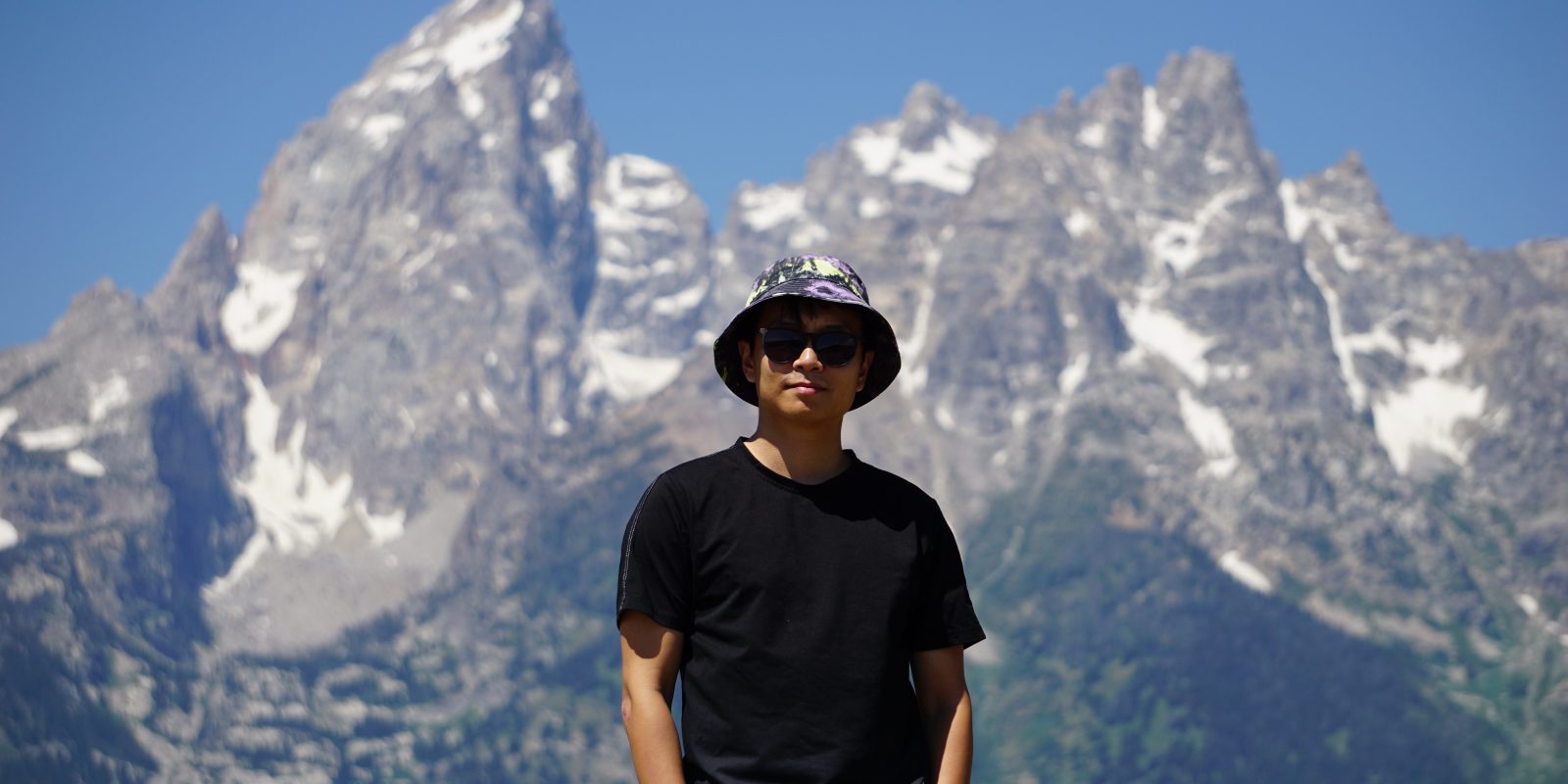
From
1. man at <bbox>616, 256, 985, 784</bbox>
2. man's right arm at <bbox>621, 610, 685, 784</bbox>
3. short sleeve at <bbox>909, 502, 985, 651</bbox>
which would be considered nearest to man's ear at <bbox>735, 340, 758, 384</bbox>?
man at <bbox>616, 256, 985, 784</bbox>

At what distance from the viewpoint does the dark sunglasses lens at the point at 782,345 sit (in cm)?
934

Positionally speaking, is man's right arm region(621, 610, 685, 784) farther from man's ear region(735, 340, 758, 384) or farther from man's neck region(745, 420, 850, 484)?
man's ear region(735, 340, 758, 384)

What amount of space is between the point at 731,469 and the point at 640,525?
0.59m

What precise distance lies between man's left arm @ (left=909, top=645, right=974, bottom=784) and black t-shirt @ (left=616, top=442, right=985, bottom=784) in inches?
6.2

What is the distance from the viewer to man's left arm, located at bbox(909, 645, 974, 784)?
30.7ft

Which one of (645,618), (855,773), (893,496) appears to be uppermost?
(893,496)

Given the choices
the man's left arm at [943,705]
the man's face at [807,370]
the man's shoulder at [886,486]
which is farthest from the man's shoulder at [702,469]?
the man's left arm at [943,705]

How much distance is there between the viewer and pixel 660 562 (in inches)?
352

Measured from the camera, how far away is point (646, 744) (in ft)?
28.8

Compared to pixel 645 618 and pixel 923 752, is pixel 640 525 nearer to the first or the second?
pixel 645 618

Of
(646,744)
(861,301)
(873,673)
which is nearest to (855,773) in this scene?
(873,673)

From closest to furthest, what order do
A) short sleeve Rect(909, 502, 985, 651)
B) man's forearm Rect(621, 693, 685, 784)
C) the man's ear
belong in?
man's forearm Rect(621, 693, 685, 784) < short sleeve Rect(909, 502, 985, 651) < the man's ear

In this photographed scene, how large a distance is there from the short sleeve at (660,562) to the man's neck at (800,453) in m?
0.58

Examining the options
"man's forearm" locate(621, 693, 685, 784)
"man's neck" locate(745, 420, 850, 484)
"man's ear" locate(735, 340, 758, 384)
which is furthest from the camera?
"man's ear" locate(735, 340, 758, 384)
